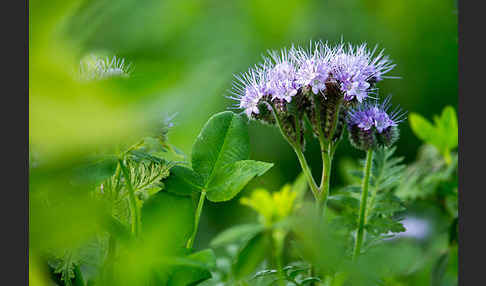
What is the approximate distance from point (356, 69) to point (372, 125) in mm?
51

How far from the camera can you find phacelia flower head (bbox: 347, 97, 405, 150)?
0.39 metres

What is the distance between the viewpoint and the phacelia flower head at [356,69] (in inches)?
13.7

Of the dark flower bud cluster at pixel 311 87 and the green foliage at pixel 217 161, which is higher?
the dark flower bud cluster at pixel 311 87

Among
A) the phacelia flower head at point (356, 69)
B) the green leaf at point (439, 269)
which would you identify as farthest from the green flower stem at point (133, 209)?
the green leaf at point (439, 269)

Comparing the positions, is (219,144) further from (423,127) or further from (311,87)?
(423,127)

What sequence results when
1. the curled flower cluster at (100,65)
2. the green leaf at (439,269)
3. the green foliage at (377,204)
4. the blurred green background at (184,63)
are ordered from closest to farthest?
the blurred green background at (184,63) < the curled flower cluster at (100,65) < the green foliage at (377,204) < the green leaf at (439,269)

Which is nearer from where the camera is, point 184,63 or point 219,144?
point 184,63

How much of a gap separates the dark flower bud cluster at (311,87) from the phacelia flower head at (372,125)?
0.02 m

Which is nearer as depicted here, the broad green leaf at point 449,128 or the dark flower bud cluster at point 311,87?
the dark flower bud cluster at point 311,87

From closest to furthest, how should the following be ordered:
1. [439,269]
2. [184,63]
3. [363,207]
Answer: [184,63], [363,207], [439,269]

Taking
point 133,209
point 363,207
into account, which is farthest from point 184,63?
point 363,207

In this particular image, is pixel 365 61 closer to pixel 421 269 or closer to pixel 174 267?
pixel 174 267

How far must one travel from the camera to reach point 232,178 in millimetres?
332

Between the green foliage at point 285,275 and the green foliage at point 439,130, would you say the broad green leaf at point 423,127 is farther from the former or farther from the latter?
the green foliage at point 285,275
